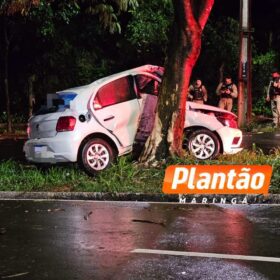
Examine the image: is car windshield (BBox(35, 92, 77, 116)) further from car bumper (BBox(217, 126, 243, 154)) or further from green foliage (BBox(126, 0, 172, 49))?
green foliage (BBox(126, 0, 172, 49))

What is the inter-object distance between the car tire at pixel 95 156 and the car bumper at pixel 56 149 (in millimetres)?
162

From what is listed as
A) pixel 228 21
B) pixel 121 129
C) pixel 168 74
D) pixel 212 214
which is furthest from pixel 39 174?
pixel 228 21

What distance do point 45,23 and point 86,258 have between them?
14743mm

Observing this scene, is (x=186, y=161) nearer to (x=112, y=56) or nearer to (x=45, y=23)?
(x=45, y=23)

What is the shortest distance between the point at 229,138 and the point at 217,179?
2.51m

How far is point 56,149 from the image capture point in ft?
38.5

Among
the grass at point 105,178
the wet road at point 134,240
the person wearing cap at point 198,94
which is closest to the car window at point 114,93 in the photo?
the grass at point 105,178

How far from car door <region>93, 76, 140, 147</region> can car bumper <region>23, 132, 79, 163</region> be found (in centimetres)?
68

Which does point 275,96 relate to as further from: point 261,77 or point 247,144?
point 261,77

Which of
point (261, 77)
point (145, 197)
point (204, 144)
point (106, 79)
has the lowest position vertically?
point (145, 197)

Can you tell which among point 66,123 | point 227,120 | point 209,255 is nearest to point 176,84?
point 227,120

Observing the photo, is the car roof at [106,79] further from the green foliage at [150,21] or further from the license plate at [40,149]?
the green foliage at [150,21]

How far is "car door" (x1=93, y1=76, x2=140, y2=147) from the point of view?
1198 cm

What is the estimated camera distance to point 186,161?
11.5 meters
